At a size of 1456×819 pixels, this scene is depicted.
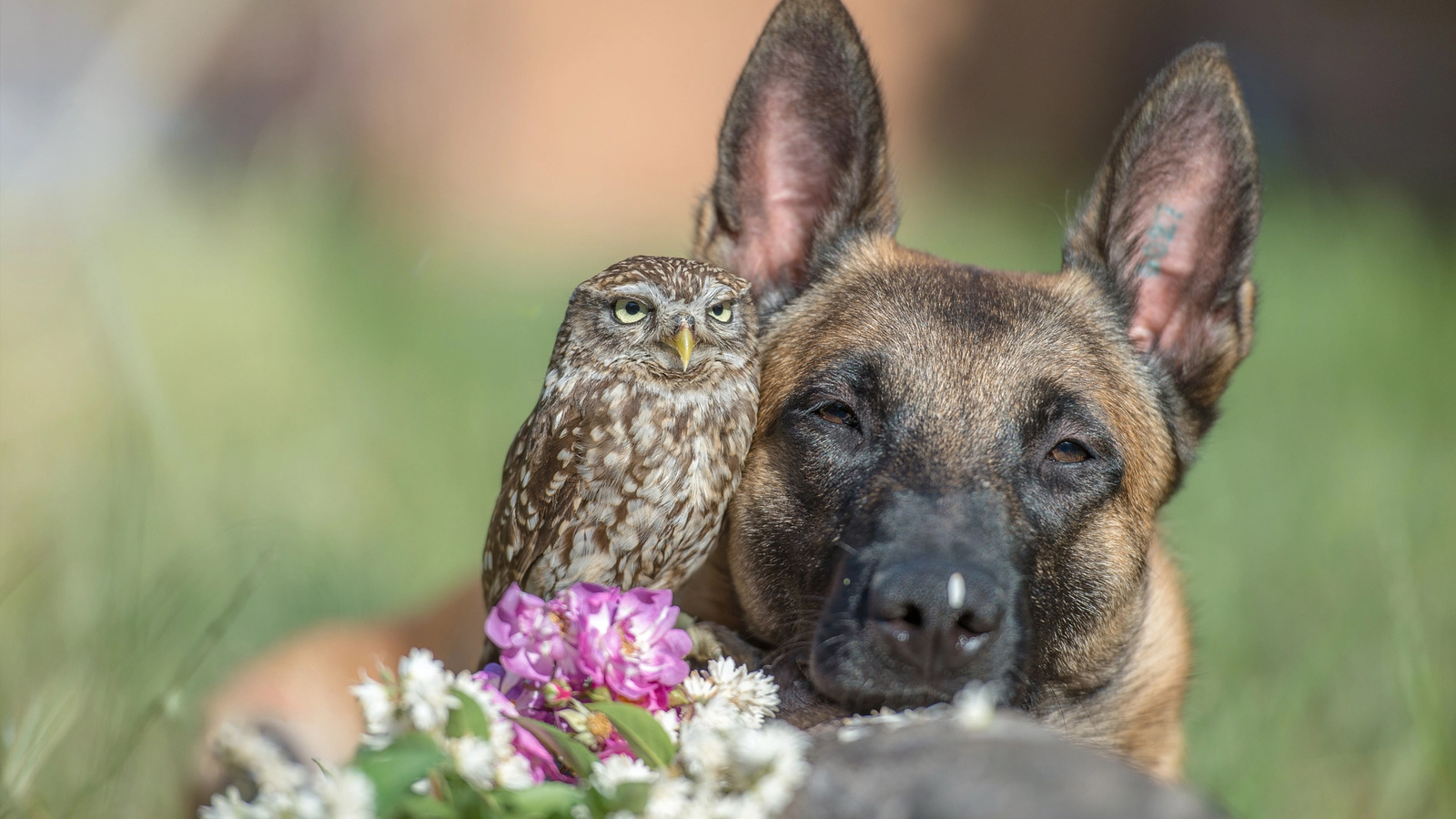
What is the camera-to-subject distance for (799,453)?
2.69m

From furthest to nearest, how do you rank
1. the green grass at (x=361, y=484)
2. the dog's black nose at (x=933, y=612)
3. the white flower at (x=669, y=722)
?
the green grass at (x=361, y=484) → the dog's black nose at (x=933, y=612) → the white flower at (x=669, y=722)

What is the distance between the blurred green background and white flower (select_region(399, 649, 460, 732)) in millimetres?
1276

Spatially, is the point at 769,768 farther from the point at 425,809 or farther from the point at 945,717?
the point at 425,809

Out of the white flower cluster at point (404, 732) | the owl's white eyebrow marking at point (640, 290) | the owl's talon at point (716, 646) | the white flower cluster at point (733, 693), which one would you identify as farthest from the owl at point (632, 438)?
the white flower cluster at point (404, 732)

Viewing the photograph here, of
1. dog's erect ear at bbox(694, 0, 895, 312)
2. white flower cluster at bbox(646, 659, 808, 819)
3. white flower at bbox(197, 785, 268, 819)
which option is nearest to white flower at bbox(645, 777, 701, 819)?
white flower cluster at bbox(646, 659, 808, 819)

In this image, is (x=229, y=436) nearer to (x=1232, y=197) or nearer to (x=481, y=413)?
(x=481, y=413)

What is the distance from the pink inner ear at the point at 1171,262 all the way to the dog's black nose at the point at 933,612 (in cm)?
139

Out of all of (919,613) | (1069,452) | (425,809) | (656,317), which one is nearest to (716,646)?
(919,613)

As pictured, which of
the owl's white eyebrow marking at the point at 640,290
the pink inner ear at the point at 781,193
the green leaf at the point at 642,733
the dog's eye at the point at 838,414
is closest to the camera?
the green leaf at the point at 642,733

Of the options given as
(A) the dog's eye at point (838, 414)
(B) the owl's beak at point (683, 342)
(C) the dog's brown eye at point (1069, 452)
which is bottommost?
(A) the dog's eye at point (838, 414)

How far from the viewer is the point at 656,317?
2.27 meters

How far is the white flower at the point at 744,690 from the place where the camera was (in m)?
1.87

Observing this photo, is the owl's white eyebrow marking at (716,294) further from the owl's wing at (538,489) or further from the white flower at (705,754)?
the white flower at (705,754)

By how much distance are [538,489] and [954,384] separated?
1042 mm
